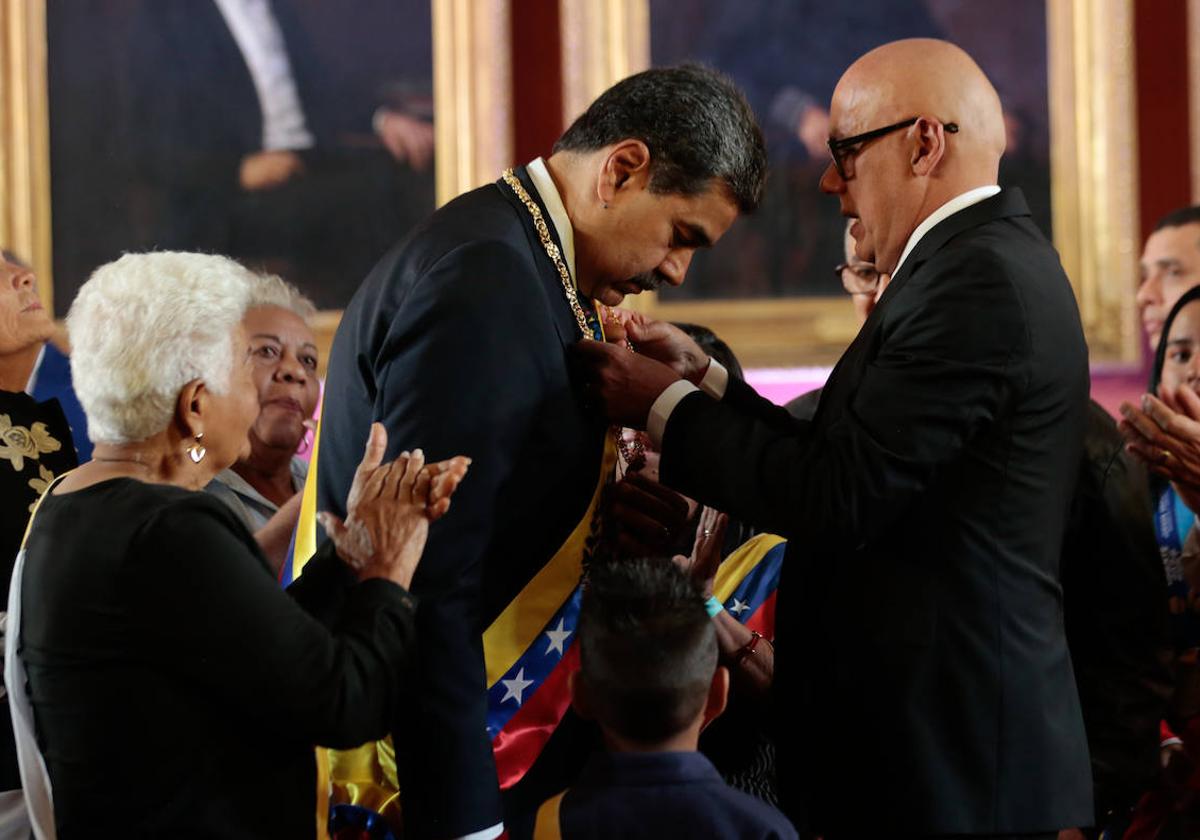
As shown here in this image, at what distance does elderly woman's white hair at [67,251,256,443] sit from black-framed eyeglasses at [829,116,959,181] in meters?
1.05

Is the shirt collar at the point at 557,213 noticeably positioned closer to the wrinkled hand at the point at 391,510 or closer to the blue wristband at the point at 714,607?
the wrinkled hand at the point at 391,510

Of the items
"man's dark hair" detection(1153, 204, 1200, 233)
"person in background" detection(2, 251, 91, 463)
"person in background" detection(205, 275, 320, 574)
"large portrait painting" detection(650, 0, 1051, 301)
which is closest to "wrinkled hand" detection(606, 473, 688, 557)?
"person in background" detection(205, 275, 320, 574)

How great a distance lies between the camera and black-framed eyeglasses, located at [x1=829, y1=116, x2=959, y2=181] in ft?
7.98

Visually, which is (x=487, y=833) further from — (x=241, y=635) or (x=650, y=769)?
(x=241, y=635)

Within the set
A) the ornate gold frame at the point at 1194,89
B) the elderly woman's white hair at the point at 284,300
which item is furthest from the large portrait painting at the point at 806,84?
the elderly woman's white hair at the point at 284,300

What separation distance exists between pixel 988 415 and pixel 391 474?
86 cm

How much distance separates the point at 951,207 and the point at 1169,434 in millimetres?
727

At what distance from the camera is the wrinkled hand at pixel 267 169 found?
19.0ft

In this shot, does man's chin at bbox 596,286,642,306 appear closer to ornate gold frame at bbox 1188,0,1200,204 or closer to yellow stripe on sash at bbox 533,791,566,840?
yellow stripe on sash at bbox 533,791,566,840

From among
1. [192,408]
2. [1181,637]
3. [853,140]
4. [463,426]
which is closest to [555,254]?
[463,426]

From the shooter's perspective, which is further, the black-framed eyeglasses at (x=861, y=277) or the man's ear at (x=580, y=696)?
the black-framed eyeglasses at (x=861, y=277)

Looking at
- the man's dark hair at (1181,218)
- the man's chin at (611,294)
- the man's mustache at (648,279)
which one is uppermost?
the man's dark hair at (1181,218)

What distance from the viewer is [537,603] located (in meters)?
2.37

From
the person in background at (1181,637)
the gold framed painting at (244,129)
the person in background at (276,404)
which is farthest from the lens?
the gold framed painting at (244,129)
